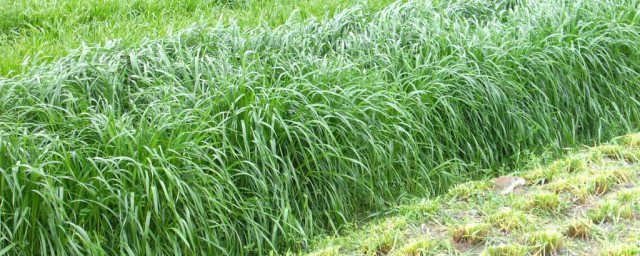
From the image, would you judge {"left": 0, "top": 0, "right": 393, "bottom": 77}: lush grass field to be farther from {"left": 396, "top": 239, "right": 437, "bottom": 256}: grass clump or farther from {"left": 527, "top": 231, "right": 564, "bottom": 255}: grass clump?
{"left": 527, "top": 231, "right": 564, "bottom": 255}: grass clump

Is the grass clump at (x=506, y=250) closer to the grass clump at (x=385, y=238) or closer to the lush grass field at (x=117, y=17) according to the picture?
the grass clump at (x=385, y=238)

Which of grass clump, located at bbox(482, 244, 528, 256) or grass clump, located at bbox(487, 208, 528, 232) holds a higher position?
grass clump, located at bbox(482, 244, 528, 256)

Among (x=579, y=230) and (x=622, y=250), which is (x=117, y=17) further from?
(x=622, y=250)

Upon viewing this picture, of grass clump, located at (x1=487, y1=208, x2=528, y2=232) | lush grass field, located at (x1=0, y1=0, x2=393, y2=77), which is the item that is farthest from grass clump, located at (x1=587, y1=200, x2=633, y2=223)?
lush grass field, located at (x1=0, y1=0, x2=393, y2=77)

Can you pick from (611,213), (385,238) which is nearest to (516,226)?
(611,213)

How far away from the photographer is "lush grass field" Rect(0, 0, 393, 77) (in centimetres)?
574

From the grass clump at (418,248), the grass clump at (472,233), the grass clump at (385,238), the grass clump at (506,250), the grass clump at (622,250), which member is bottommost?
the grass clump at (385,238)

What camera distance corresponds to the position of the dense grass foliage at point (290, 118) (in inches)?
141

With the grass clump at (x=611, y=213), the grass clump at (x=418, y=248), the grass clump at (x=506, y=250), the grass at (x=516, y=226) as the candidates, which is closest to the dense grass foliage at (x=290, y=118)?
the grass at (x=516, y=226)

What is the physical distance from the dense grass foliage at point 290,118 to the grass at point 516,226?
1.33ft

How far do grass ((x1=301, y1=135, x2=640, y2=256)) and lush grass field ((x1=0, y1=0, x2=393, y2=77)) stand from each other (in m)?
2.24

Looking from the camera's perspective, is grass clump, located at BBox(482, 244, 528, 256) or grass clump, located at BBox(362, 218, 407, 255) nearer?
grass clump, located at BBox(482, 244, 528, 256)

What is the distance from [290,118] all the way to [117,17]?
2.67m

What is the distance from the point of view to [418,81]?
491 cm
